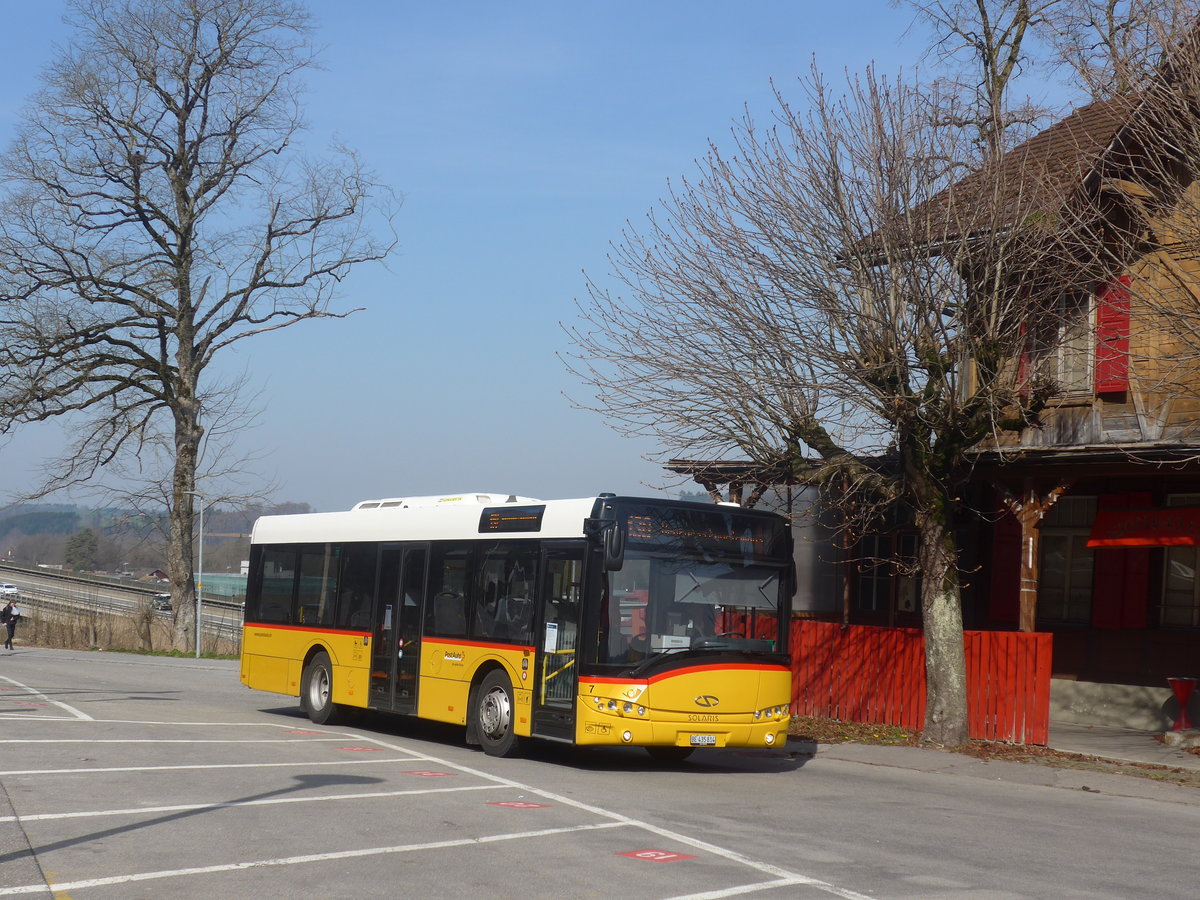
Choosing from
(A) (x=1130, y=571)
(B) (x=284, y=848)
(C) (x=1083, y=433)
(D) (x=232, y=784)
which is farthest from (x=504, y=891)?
(A) (x=1130, y=571)

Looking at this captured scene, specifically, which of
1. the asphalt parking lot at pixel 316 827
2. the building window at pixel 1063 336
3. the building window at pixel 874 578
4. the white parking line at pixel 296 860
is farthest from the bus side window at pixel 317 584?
the building window at pixel 874 578

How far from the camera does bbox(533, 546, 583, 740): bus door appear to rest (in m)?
13.5

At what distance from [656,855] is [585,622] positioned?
4844 mm

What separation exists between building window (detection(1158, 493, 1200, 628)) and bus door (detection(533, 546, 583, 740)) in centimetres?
1136

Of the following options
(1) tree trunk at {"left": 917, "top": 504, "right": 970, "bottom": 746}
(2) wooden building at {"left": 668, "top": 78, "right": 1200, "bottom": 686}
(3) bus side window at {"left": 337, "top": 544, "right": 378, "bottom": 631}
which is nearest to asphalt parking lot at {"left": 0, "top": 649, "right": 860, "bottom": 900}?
(3) bus side window at {"left": 337, "top": 544, "right": 378, "bottom": 631}

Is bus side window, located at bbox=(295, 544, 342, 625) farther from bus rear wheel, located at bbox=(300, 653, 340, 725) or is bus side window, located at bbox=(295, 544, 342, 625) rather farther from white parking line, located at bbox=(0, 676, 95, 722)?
white parking line, located at bbox=(0, 676, 95, 722)

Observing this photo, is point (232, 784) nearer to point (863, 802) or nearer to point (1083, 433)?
point (863, 802)

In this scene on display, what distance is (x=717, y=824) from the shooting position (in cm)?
1005

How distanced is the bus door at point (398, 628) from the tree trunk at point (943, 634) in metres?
6.41

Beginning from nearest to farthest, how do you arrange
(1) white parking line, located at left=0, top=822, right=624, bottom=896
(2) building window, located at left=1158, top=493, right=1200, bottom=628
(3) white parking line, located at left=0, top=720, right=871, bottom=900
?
(1) white parking line, located at left=0, top=822, right=624, bottom=896 → (3) white parking line, located at left=0, top=720, right=871, bottom=900 → (2) building window, located at left=1158, top=493, right=1200, bottom=628

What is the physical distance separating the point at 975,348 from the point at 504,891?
11.0m

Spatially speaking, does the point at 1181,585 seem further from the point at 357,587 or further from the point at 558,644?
the point at 357,587

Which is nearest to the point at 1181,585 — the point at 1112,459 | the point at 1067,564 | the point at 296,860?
the point at 1067,564

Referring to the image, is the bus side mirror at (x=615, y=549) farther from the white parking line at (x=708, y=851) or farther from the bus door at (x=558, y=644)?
Answer: the white parking line at (x=708, y=851)
